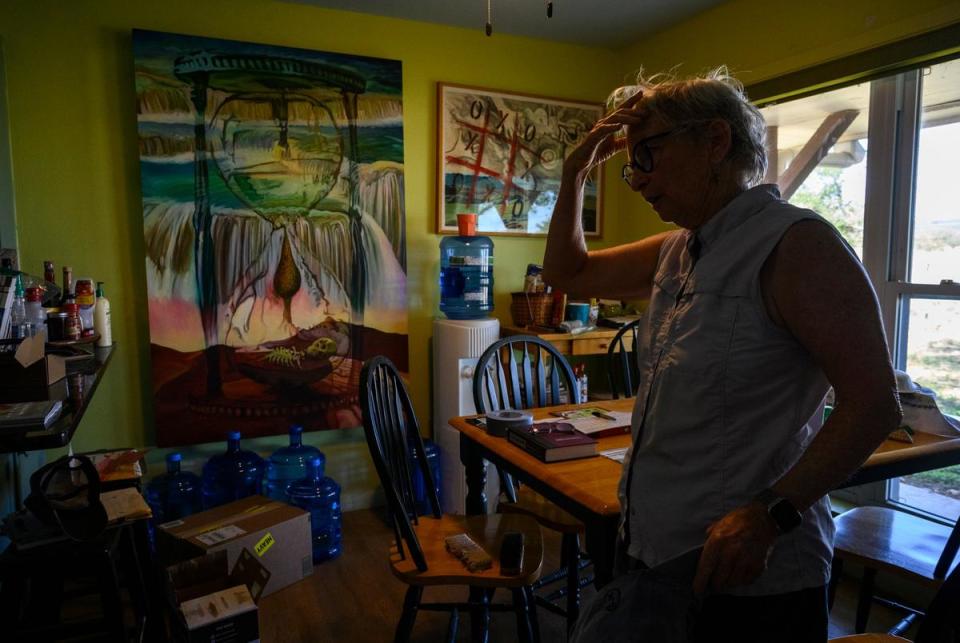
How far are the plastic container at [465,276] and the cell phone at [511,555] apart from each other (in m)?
1.76

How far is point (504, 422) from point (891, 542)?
1199 mm

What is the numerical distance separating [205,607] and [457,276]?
73.9 inches

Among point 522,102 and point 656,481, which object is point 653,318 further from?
point 522,102

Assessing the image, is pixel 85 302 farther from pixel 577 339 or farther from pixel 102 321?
pixel 577 339

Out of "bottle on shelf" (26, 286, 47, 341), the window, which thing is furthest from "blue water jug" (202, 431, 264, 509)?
the window

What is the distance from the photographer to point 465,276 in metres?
3.21

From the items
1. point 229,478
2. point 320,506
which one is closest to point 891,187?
point 320,506

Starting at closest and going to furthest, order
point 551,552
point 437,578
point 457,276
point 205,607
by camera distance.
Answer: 1. point 437,578
2. point 205,607
3. point 551,552
4. point 457,276

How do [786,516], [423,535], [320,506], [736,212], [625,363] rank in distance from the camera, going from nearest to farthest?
[786,516] < [736,212] < [423,535] < [625,363] < [320,506]

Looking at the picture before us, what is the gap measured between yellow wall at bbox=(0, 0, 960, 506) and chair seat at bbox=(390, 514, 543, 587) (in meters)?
1.48

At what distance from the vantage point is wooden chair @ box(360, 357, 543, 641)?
1.48m

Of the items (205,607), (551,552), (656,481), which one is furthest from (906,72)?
(205,607)

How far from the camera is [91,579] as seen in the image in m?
2.34

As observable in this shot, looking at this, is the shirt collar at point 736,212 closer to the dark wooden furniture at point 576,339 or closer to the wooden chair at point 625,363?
the wooden chair at point 625,363
